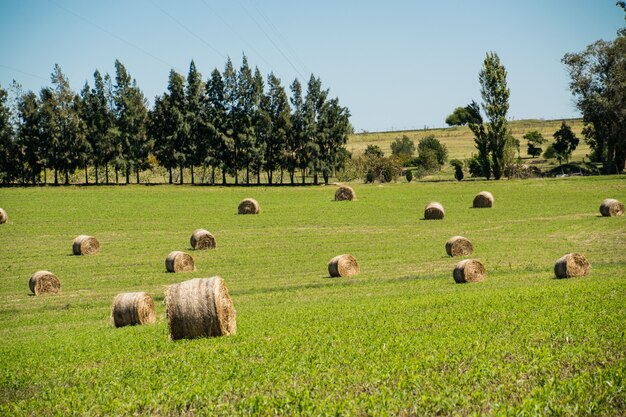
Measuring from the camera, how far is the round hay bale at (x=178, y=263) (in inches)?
1453

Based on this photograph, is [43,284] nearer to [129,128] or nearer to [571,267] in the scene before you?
[571,267]

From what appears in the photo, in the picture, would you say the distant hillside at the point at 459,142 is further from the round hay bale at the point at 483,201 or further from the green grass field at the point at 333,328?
the green grass field at the point at 333,328

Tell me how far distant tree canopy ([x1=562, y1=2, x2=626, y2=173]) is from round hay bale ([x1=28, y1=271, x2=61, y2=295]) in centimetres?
8834

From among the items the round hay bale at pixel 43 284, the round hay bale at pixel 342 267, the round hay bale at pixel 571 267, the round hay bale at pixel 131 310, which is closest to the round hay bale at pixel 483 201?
the round hay bale at pixel 342 267

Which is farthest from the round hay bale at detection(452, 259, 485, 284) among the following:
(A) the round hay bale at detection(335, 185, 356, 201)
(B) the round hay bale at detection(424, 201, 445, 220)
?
(A) the round hay bale at detection(335, 185, 356, 201)

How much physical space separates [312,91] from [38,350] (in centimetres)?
9113

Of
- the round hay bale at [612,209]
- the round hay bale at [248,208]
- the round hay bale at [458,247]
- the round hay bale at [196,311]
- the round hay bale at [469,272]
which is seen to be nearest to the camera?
the round hay bale at [196,311]

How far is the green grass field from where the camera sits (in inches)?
478

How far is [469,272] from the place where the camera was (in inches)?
1168

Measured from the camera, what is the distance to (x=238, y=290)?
3142 centimetres

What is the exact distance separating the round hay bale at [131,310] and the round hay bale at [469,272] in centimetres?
1318

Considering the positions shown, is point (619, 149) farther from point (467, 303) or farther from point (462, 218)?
point (467, 303)

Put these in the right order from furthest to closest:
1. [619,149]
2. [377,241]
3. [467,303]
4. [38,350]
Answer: [619,149] < [377,241] < [467,303] < [38,350]

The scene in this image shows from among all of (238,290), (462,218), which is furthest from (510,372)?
(462,218)
